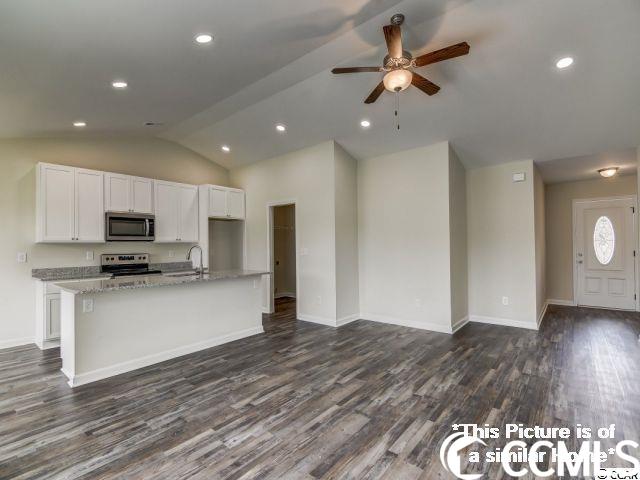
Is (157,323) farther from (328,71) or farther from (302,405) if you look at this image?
(328,71)

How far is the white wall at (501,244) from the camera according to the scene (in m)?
5.03

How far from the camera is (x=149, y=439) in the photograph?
2.24 m

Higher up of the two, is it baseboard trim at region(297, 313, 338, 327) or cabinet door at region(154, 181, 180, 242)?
cabinet door at region(154, 181, 180, 242)

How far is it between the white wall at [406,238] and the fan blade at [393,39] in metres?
2.47

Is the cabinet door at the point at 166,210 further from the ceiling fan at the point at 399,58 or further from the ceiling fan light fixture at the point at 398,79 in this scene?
the ceiling fan light fixture at the point at 398,79

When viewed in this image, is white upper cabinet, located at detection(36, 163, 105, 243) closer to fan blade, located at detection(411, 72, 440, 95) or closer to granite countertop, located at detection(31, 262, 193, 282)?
granite countertop, located at detection(31, 262, 193, 282)

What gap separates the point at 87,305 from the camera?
3.17 m

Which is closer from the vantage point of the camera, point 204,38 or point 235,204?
point 204,38

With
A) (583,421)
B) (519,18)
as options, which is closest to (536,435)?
(583,421)

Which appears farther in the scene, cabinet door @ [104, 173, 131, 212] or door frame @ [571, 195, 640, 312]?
door frame @ [571, 195, 640, 312]

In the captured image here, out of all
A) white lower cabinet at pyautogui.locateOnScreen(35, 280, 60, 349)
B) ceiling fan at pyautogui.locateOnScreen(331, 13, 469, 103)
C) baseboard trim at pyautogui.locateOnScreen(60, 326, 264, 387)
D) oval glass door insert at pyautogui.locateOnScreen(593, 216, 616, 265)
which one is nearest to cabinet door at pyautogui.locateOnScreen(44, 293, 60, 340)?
white lower cabinet at pyautogui.locateOnScreen(35, 280, 60, 349)

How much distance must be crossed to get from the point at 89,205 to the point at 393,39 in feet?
14.9

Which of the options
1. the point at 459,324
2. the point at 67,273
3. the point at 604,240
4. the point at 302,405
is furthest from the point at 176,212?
the point at 604,240

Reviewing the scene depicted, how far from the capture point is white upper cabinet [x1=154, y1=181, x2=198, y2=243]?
5488 millimetres
